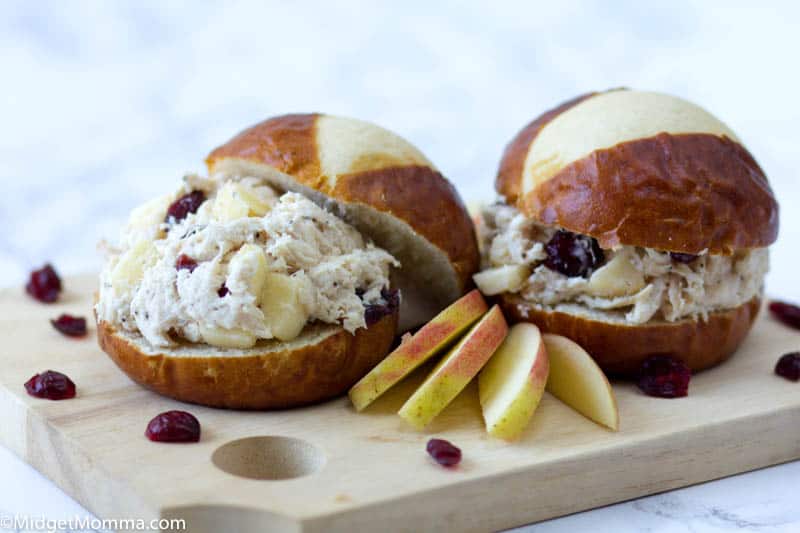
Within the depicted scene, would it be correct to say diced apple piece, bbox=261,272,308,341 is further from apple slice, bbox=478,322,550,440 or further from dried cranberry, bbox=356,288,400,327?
apple slice, bbox=478,322,550,440

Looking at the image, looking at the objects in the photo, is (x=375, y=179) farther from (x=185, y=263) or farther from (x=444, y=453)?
(x=444, y=453)

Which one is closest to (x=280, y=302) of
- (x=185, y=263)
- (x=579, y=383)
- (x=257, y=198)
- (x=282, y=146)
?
(x=185, y=263)

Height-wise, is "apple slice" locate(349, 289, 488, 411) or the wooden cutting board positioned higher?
"apple slice" locate(349, 289, 488, 411)

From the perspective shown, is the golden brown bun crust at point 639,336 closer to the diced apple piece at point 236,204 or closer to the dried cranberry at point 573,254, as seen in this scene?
the dried cranberry at point 573,254

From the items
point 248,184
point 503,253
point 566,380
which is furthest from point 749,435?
point 248,184

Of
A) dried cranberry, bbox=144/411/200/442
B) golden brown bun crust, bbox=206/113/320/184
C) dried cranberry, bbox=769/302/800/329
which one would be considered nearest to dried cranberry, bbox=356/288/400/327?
golden brown bun crust, bbox=206/113/320/184

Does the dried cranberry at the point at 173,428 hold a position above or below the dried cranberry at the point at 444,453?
below

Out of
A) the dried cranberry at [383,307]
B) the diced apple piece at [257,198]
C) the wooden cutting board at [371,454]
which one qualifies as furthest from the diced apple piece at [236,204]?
the wooden cutting board at [371,454]
